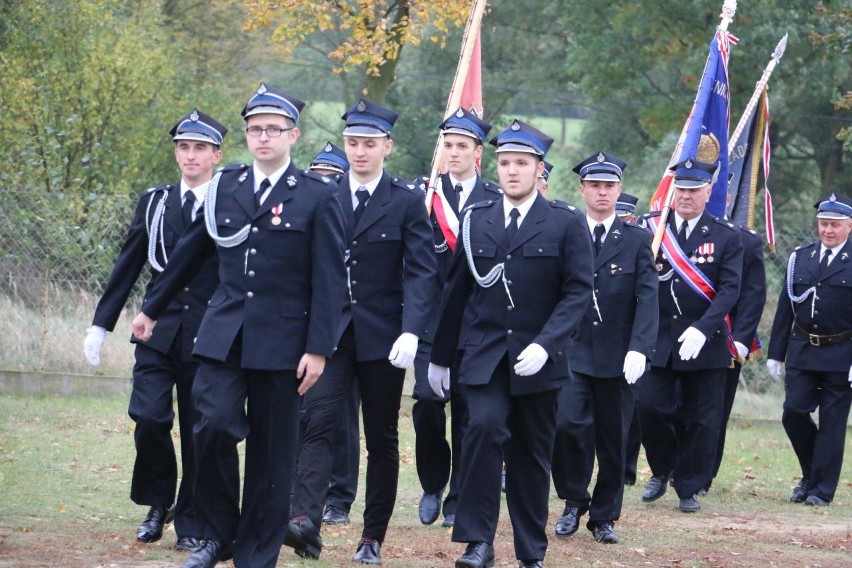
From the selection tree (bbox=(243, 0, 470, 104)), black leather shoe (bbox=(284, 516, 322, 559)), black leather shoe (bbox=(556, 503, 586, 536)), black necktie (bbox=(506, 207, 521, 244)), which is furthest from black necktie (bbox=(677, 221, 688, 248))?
tree (bbox=(243, 0, 470, 104))

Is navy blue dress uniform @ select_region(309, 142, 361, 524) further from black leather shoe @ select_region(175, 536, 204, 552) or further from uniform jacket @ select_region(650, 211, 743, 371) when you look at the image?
uniform jacket @ select_region(650, 211, 743, 371)

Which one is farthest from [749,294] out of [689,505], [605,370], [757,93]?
[757,93]

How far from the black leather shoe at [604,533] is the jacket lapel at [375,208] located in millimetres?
2504

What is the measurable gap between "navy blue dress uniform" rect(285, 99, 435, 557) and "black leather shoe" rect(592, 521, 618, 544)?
5.69 ft

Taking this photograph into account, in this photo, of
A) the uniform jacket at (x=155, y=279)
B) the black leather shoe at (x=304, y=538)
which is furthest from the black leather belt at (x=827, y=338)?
the uniform jacket at (x=155, y=279)

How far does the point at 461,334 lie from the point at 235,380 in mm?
1417

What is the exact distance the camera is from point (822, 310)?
11.8 metres

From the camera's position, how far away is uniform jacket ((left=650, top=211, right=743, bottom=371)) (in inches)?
421

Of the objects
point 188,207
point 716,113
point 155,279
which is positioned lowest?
point 155,279

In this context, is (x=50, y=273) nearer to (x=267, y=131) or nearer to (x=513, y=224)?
(x=513, y=224)

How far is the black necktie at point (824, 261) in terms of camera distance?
38.5ft

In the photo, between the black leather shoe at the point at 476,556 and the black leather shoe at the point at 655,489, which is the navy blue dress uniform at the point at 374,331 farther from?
A: the black leather shoe at the point at 655,489

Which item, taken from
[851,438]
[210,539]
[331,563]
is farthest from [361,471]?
[851,438]

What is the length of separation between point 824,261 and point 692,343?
206 cm
